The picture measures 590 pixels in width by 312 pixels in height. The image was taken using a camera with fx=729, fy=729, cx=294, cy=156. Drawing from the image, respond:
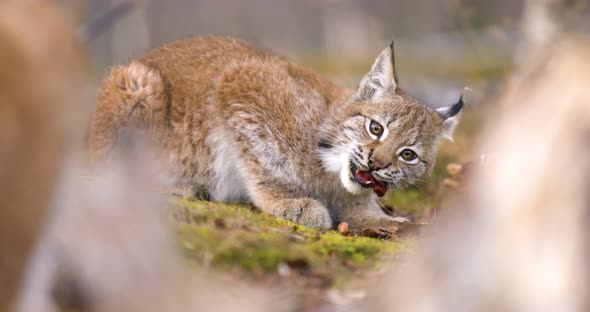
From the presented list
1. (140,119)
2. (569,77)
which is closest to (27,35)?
(140,119)

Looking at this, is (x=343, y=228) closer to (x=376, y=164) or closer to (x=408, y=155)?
(x=376, y=164)

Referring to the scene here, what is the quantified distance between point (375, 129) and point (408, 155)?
0.38 meters

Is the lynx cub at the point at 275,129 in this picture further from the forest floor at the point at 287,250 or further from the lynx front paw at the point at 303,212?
the forest floor at the point at 287,250

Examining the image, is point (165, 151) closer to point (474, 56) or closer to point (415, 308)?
point (415, 308)

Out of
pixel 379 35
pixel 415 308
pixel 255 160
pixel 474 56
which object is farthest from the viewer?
pixel 379 35

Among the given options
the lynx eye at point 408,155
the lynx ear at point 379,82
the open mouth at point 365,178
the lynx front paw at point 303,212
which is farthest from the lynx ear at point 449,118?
the lynx front paw at point 303,212

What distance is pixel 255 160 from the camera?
21.5 feet

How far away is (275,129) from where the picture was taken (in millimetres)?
6625

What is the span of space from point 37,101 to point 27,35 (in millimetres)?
415

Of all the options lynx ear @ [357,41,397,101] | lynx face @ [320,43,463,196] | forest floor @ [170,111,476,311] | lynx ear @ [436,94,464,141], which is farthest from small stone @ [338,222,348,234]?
lynx ear @ [436,94,464,141]

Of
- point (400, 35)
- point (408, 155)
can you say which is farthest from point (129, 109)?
point (400, 35)

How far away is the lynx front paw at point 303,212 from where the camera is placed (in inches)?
249

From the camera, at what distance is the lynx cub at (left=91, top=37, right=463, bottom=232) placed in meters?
6.42

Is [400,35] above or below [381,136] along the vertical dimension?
above
